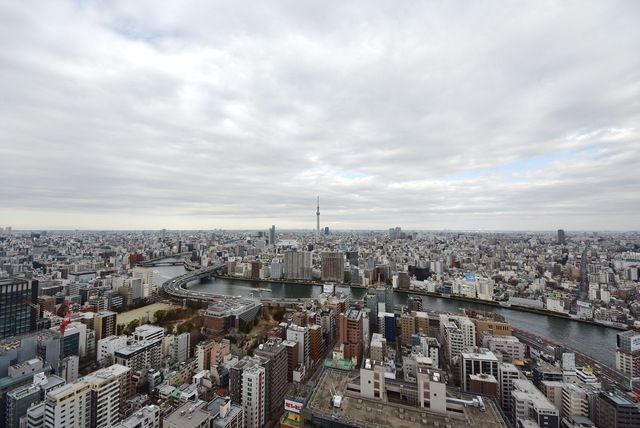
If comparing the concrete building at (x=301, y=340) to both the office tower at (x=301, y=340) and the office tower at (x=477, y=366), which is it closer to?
the office tower at (x=301, y=340)

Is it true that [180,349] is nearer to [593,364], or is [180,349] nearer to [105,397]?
[105,397]

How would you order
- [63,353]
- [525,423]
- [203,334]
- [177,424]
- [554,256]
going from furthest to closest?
[554,256] → [203,334] → [63,353] → [525,423] → [177,424]

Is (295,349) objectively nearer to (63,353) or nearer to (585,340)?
(63,353)

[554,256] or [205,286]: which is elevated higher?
[554,256]

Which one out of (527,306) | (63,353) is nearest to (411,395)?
(63,353)

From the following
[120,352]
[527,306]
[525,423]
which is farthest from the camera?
[527,306]

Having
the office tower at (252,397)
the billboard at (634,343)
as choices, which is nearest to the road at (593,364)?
the billboard at (634,343)

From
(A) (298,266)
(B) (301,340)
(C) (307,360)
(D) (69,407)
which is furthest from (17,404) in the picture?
(A) (298,266)

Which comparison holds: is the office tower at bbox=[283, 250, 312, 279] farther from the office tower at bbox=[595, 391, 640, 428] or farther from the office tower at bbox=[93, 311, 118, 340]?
the office tower at bbox=[595, 391, 640, 428]
